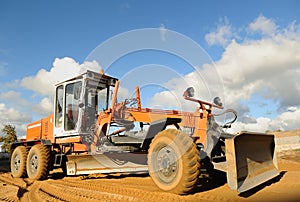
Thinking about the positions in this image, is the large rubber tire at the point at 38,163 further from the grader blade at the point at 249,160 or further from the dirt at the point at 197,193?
the grader blade at the point at 249,160

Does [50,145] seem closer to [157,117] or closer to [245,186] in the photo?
[157,117]

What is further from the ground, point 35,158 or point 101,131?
point 101,131

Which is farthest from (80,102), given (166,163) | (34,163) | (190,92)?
(166,163)

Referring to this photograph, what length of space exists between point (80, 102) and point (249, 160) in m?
4.65

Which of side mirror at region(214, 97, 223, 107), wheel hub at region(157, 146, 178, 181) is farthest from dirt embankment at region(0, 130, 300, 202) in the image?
side mirror at region(214, 97, 223, 107)

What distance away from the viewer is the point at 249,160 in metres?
4.93

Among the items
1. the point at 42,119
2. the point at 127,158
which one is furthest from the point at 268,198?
the point at 42,119

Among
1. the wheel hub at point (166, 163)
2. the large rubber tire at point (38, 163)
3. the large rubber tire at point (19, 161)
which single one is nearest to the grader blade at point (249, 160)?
the wheel hub at point (166, 163)

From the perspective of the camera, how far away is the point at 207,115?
5371 millimetres

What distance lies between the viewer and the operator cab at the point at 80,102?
24.5ft

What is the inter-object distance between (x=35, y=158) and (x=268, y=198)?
664cm

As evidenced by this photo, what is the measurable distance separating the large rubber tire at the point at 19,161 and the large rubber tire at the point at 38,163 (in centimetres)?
53

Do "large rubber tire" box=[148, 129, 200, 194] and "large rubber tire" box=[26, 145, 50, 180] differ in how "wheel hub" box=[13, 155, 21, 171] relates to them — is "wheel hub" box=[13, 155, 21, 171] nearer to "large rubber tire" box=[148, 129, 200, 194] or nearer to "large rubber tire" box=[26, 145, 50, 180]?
"large rubber tire" box=[26, 145, 50, 180]

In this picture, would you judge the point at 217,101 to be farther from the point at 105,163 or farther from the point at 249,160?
the point at 105,163
